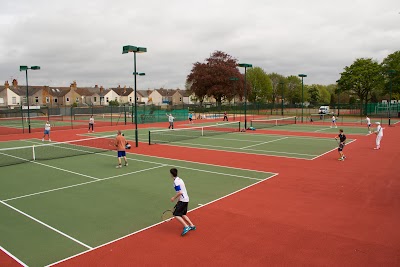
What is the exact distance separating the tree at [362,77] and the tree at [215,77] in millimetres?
23353

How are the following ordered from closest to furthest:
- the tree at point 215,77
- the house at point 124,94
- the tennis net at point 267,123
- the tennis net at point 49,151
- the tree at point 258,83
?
1. the tennis net at point 49,151
2. the tennis net at point 267,123
3. the tree at point 215,77
4. the tree at point 258,83
5. the house at point 124,94

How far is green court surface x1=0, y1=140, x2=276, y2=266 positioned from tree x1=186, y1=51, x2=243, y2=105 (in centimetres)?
5947

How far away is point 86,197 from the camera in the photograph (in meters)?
11.3

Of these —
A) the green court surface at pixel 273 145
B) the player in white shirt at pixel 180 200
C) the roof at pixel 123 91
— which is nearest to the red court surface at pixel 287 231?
the player in white shirt at pixel 180 200

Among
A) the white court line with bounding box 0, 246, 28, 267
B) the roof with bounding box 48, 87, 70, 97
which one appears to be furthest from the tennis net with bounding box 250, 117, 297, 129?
the roof with bounding box 48, 87, 70, 97

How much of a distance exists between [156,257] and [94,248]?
146 cm

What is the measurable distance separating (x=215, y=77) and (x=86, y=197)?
6669 cm

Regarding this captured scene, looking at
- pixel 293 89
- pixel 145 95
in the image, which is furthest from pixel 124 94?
pixel 293 89

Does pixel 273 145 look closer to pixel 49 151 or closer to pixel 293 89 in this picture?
pixel 49 151

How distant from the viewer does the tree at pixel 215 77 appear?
249ft

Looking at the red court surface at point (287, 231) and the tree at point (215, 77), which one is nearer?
the red court surface at point (287, 231)

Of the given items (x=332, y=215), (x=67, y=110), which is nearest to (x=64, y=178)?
(x=332, y=215)

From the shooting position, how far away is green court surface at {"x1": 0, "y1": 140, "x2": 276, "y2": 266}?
26.0 ft

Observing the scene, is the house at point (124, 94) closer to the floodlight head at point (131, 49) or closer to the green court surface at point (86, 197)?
the floodlight head at point (131, 49)
